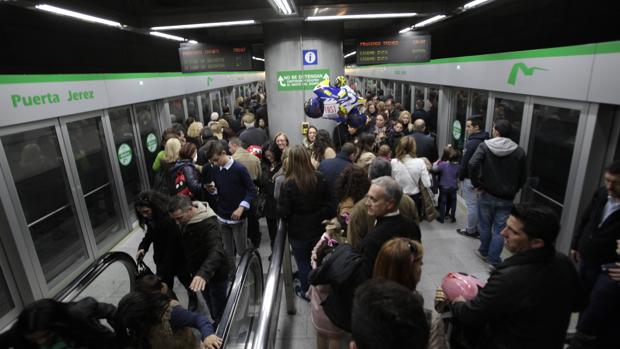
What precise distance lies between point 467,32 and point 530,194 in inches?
210

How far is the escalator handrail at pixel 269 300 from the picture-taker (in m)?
1.74

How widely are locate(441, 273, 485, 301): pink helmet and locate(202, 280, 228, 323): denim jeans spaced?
1.92 meters

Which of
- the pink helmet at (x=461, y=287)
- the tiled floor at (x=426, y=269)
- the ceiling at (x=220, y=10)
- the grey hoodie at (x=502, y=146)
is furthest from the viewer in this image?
the ceiling at (x=220, y=10)

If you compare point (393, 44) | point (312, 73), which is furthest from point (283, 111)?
point (393, 44)

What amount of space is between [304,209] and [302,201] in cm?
8

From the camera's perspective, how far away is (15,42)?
4.67 m

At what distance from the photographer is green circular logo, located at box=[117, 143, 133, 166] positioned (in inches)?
222

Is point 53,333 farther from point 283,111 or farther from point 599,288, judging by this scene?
point 283,111

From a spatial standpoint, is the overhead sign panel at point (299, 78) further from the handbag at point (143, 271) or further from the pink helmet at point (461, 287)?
the pink helmet at point (461, 287)

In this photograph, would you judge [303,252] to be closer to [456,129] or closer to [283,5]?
[283,5]

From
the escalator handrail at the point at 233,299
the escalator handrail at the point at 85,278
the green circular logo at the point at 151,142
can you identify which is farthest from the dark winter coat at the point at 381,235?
the green circular logo at the point at 151,142

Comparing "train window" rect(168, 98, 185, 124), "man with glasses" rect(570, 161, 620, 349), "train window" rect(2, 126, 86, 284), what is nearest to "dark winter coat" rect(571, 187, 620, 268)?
"man with glasses" rect(570, 161, 620, 349)

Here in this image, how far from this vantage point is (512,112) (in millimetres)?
4918

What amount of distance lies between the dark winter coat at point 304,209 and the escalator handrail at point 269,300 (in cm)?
33
